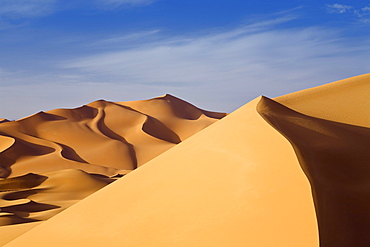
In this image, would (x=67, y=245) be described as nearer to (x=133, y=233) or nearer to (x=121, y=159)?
(x=133, y=233)

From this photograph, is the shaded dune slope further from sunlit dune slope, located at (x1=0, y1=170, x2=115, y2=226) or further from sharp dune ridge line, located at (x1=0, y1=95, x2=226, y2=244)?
sunlit dune slope, located at (x1=0, y1=170, x2=115, y2=226)

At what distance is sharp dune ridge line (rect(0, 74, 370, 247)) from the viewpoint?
5.89 metres

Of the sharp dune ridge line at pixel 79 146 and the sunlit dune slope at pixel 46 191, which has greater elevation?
the sharp dune ridge line at pixel 79 146

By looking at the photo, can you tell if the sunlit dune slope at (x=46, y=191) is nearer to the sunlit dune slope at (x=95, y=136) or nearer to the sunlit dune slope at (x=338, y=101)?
the sunlit dune slope at (x=95, y=136)

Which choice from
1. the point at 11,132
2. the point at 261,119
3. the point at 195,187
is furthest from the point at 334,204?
the point at 11,132

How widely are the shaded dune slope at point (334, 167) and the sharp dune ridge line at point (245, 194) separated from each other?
22mm

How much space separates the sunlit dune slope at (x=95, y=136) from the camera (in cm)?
3638

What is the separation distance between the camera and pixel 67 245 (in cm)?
699

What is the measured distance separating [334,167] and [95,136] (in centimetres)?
4036

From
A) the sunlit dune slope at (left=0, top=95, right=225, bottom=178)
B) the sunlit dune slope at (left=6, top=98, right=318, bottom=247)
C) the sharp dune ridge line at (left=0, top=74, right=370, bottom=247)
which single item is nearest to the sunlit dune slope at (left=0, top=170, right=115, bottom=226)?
the sunlit dune slope at (left=0, top=95, right=225, bottom=178)

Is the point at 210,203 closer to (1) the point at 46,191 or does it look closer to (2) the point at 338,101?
(2) the point at 338,101

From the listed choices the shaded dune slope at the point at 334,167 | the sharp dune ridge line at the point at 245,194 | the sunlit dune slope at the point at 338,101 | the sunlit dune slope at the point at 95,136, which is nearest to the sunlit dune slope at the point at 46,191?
the sunlit dune slope at the point at 95,136

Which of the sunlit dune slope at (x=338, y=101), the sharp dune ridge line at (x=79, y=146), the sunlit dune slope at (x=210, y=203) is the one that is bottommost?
the sunlit dune slope at (x=210, y=203)

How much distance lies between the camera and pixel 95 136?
4659 centimetres
